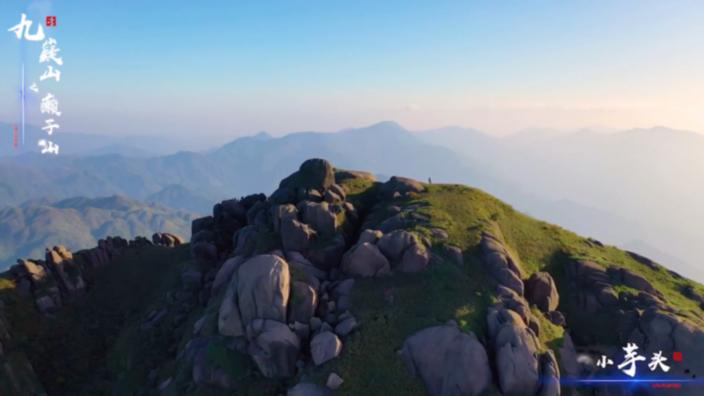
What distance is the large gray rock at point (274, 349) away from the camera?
1629 inches

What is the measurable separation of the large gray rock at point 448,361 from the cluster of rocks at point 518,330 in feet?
Result: 6.74

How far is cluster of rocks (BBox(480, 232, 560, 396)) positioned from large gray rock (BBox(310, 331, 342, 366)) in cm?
1536

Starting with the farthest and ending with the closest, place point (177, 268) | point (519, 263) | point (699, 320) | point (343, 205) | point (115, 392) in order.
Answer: point (177, 268) → point (343, 205) → point (519, 263) → point (115, 392) → point (699, 320)

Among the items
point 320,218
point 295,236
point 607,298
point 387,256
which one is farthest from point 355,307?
point 607,298

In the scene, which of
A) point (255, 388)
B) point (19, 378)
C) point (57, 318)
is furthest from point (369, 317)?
point (57, 318)

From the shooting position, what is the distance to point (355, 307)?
45438 millimetres

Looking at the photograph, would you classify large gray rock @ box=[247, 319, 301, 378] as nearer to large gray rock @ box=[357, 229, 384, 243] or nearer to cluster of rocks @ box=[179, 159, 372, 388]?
cluster of rocks @ box=[179, 159, 372, 388]

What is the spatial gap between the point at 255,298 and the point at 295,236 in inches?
468

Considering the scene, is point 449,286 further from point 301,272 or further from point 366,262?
point 301,272

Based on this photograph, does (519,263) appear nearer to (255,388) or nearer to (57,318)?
(255,388)

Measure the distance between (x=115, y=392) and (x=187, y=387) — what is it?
16.5 m

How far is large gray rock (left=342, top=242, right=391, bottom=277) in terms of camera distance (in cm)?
4966

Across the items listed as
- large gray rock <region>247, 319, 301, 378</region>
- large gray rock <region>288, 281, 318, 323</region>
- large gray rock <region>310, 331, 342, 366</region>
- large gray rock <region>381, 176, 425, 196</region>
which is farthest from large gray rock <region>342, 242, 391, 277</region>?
large gray rock <region>381, 176, 425, 196</region>

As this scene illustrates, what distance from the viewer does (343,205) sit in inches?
2510
